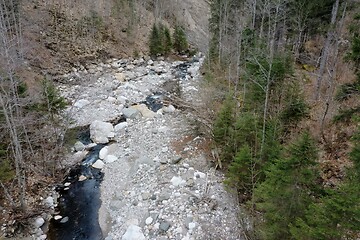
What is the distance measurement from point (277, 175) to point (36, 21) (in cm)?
2386

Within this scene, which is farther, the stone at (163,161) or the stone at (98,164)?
the stone at (98,164)

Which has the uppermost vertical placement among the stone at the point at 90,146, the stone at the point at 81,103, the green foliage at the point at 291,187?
the green foliage at the point at 291,187

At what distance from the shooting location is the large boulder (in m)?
14.1

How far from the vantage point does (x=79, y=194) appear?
10781 millimetres

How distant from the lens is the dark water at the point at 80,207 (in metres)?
8.88

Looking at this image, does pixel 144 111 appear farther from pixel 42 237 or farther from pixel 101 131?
pixel 42 237

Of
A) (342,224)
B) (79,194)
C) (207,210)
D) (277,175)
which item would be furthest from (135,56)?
(342,224)

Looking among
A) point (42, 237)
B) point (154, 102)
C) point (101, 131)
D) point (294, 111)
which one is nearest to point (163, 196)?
point (42, 237)

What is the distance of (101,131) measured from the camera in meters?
14.5

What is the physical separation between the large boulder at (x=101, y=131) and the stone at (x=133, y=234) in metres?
6.46

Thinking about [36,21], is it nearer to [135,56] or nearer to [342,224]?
[135,56]

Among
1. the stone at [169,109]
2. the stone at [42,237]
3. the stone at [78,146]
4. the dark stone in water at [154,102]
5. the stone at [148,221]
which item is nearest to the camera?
the stone at [42,237]

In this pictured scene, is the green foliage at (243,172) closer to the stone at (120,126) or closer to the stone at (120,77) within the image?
the stone at (120,126)

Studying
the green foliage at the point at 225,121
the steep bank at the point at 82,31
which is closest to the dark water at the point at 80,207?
the green foliage at the point at 225,121
